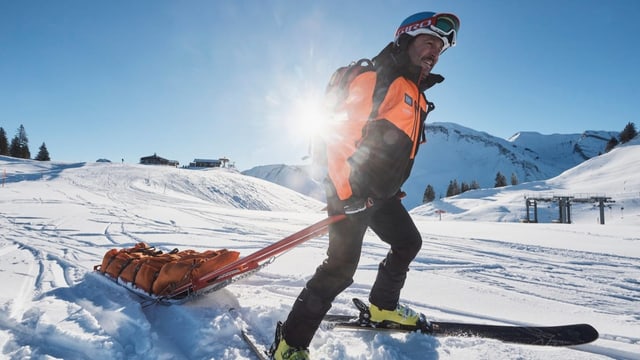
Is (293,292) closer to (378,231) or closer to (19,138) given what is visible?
(378,231)

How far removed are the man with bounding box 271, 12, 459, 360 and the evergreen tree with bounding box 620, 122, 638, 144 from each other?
112277mm

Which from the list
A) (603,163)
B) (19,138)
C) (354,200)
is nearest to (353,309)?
(354,200)

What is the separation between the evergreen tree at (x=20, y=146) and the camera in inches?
2339

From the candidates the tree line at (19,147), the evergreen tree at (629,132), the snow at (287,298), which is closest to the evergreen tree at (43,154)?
the tree line at (19,147)

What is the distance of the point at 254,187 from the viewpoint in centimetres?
4259

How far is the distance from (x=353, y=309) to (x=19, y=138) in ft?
265

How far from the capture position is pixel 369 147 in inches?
79.2

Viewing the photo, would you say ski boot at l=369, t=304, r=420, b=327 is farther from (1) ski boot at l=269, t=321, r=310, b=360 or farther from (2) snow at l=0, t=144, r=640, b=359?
(1) ski boot at l=269, t=321, r=310, b=360

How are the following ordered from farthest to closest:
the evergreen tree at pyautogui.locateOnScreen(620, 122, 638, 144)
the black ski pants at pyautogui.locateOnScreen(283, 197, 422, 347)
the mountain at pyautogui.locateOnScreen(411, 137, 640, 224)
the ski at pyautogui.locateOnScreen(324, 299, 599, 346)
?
the evergreen tree at pyautogui.locateOnScreen(620, 122, 638, 144) → the mountain at pyautogui.locateOnScreen(411, 137, 640, 224) → the ski at pyautogui.locateOnScreen(324, 299, 599, 346) → the black ski pants at pyautogui.locateOnScreen(283, 197, 422, 347)

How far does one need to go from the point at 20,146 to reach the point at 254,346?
79.0 metres

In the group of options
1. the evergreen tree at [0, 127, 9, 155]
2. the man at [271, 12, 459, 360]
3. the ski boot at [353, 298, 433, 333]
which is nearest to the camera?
the man at [271, 12, 459, 360]

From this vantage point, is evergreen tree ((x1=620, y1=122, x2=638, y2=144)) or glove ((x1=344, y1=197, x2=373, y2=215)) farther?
evergreen tree ((x1=620, y1=122, x2=638, y2=144))

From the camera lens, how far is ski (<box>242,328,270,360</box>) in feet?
7.33

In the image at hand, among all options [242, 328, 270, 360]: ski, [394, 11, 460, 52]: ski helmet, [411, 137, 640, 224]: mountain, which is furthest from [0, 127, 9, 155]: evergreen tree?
[394, 11, 460, 52]: ski helmet
